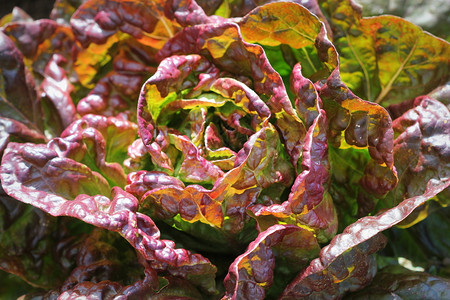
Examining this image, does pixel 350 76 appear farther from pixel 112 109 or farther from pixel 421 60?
pixel 112 109

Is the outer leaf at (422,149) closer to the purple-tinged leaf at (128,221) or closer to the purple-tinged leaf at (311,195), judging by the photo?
the purple-tinged leaf at (311,195)

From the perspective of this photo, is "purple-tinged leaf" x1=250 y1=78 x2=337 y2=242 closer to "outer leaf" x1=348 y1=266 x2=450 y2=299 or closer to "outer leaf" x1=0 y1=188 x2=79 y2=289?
"outer leaf" x1=348 y1=266 x2=450 y2=299

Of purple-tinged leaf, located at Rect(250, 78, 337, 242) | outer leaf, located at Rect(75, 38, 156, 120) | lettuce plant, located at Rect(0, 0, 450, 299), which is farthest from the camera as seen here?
outer leaf, located at Rect(75, 38, 156, 120)

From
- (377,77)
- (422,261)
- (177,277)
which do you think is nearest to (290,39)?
(377,77)

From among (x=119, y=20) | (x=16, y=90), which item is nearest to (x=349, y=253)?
(x=119, y=20)

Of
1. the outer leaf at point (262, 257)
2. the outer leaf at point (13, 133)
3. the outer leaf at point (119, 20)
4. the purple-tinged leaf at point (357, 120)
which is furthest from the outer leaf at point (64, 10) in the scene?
the outer leaf at point (262, 257)

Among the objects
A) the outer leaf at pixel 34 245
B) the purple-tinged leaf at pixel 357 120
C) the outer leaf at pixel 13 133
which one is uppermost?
the purple-tinged leaf at pixel 357 120

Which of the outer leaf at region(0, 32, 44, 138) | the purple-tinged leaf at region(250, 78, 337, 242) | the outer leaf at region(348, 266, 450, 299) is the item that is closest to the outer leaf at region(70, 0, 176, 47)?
the outer leaf at region(0, 32, 44, 138)
